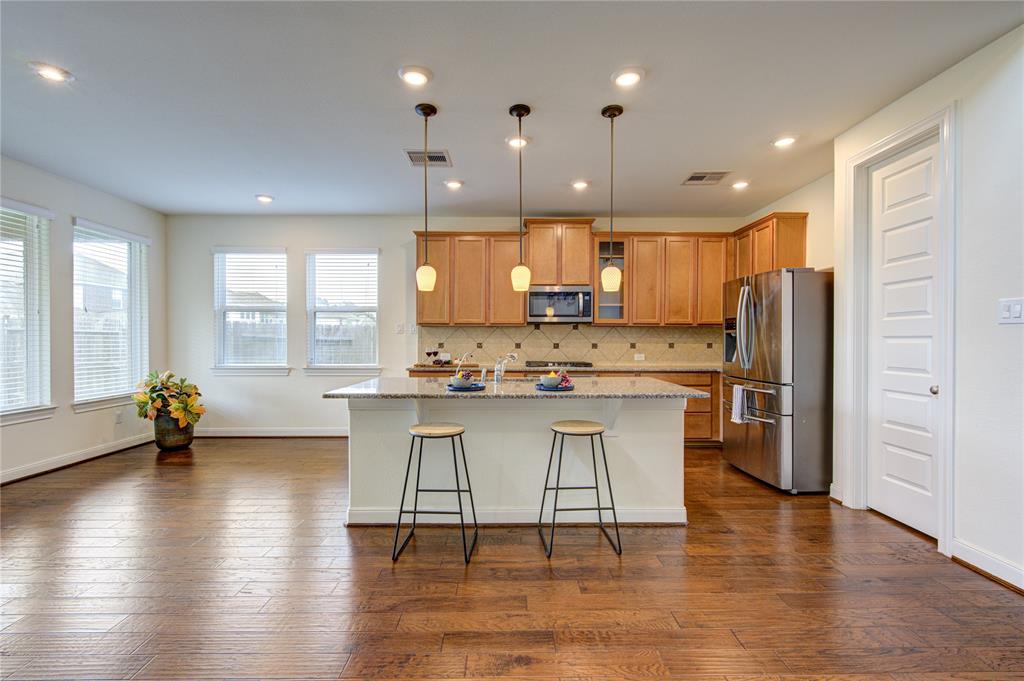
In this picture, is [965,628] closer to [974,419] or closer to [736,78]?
[974,419]

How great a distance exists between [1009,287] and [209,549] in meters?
Result: 4.41

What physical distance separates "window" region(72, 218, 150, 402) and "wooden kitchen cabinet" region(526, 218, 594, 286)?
174 inches

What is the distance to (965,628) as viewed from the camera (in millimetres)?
1924

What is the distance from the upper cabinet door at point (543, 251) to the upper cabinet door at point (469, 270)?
1.80 ft

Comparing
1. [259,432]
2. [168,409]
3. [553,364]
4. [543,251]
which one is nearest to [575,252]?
[543,251]

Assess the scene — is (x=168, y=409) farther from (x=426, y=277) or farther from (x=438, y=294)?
(x=426, y=277)

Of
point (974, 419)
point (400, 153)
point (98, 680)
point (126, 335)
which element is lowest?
point (98, 680)

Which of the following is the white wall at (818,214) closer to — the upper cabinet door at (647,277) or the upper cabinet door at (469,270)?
the upper cabinet door at (647,277)

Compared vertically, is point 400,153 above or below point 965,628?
above

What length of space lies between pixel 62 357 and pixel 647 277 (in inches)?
233

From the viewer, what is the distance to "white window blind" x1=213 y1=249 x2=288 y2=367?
5.60m

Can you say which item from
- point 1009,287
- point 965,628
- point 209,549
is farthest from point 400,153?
point 965,628

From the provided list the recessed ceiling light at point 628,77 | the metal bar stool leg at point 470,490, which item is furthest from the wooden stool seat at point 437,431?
the recessed ceiling light at point 628,77

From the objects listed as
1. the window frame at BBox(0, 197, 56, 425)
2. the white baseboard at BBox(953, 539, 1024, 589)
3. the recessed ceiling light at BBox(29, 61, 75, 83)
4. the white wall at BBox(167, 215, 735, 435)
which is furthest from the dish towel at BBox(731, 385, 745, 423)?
the window frame at BBox(0, 197, 56, 425)
